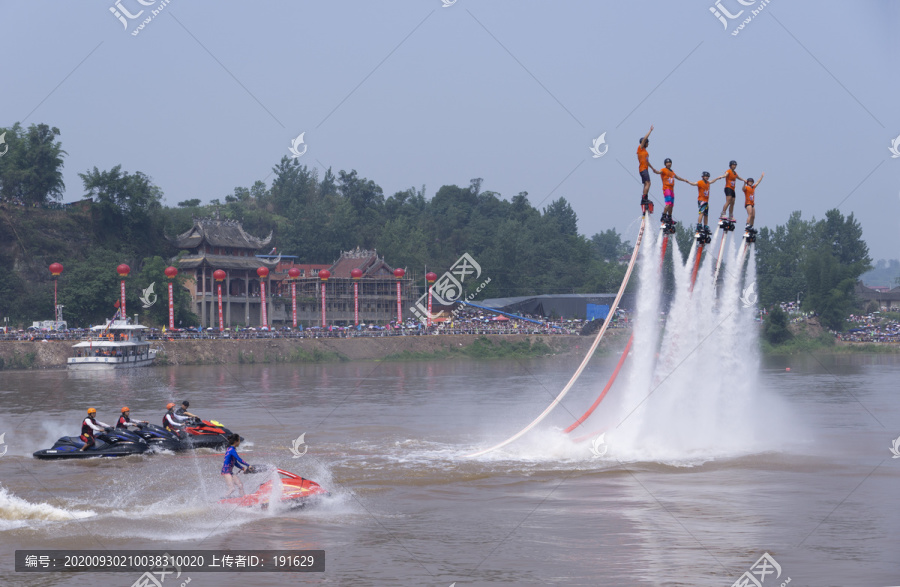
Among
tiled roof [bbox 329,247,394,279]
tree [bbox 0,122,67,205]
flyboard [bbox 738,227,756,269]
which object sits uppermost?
tree [bbox 0,122,67,205]

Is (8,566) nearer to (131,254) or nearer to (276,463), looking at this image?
(276,463)

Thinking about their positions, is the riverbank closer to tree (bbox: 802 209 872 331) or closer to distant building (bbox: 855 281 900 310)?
tree (bbox: 802 209 872 331)

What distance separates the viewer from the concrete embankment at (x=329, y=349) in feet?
220

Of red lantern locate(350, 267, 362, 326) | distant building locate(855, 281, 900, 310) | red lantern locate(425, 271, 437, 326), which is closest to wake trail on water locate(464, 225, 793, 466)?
Result: red lantern locate(425, 271, 437, 326)

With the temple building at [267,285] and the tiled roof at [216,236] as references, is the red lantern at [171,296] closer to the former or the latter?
the temple building at [267,285]

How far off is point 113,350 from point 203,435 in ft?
133

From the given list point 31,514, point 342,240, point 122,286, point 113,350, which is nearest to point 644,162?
point 31,514

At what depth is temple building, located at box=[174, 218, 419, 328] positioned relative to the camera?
86.0 meters

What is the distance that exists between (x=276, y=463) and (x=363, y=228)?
94.5m

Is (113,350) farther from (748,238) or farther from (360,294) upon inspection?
(748,238)

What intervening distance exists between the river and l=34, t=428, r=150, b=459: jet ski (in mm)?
564

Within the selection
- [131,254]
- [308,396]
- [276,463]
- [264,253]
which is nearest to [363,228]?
[264,253]

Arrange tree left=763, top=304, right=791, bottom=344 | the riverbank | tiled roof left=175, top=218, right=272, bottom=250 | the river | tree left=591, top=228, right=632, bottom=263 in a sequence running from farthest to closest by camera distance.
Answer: tree left=591, top=228, right=632, bottom=263 < tiled roof left=175, top=218, right=272, bottom=250 < the riverbank < tree left=763, top=304, right=791, bottom=344 < the river

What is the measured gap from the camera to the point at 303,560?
1617 centimetres
